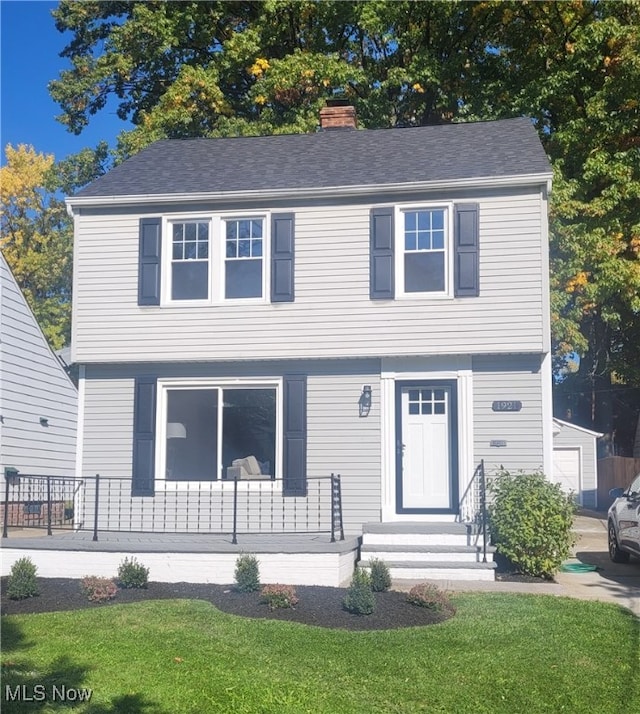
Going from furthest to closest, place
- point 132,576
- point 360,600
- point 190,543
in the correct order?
point 190,543, point 132,576, point 360,600

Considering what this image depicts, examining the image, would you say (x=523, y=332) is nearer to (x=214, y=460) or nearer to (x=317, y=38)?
(x=214, y=460)

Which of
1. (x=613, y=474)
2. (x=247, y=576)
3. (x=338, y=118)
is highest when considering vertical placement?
(x=338, y=118)

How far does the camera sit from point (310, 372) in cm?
1407

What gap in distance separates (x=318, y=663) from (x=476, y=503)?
6.15m

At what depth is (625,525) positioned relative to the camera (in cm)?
1343

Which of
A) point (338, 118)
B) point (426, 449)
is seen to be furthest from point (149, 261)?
point (338, 118)

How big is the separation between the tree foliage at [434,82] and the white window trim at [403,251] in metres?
6.92

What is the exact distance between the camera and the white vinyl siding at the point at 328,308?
1364 cm

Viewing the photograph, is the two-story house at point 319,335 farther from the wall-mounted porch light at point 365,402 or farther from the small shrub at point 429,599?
the small shrub at point 429,599

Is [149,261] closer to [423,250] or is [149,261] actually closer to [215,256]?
[215,256]

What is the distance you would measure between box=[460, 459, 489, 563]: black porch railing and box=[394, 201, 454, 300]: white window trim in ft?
8.40

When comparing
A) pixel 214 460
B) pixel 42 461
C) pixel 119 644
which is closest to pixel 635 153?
pixel 214 460

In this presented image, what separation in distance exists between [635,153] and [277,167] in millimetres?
9480

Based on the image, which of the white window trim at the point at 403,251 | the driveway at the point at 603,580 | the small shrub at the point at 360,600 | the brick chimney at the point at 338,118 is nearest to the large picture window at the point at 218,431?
the white window trim at the point at 403,251
